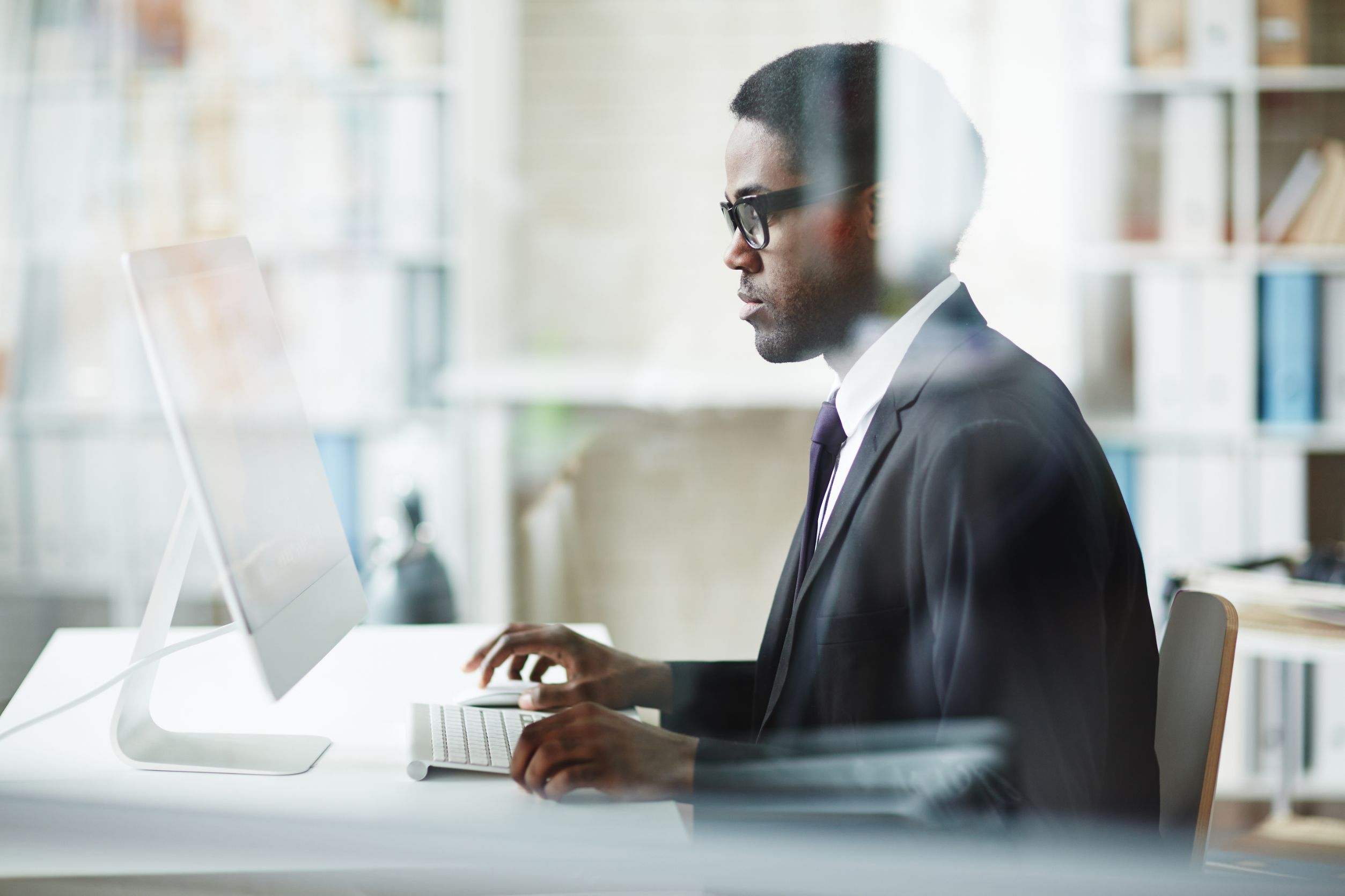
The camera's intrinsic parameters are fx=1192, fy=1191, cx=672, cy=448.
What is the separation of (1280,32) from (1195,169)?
317 millimetres

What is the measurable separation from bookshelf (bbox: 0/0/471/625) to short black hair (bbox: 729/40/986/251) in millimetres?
1309

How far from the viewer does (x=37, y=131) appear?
249 centimetres

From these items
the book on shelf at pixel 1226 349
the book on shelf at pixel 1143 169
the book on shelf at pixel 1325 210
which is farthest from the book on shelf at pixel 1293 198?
the book on shelf at pixel 1143 169

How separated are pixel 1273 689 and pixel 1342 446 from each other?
503 mm

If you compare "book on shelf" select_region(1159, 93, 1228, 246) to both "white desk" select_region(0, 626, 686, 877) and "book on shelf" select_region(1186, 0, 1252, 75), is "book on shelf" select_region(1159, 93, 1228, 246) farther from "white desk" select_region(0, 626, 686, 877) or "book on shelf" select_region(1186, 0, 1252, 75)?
"white desk" select_region(0, 626, 686, 877)

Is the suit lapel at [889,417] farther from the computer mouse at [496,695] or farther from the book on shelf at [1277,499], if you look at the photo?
the book on shelf at [1277,499]

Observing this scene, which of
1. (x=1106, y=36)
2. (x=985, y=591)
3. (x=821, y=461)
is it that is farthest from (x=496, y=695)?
(x=1106, y=36)

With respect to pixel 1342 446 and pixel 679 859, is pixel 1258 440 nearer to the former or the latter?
pixel 1342 446

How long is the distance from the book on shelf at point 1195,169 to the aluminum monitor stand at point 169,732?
203 cm

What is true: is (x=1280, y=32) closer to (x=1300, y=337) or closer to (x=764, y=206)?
(x=1300, y=337)

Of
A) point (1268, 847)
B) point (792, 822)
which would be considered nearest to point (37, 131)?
point (792, 822)

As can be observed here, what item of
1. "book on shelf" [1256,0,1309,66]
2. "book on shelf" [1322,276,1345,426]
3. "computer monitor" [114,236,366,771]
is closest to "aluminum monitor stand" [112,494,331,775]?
"computer monitor" [114,236,366,771]

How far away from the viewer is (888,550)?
3.17 ft

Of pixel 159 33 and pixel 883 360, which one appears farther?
pixel 159 33
